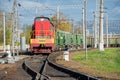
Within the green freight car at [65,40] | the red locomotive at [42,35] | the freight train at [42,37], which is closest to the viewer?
the freight train at [42,37]

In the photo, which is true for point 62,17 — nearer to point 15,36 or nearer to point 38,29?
point 38,29

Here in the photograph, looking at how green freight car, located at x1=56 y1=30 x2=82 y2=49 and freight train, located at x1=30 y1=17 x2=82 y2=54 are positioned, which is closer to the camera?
freight train, located at x1=30 y1=17 x2=82 y2=54

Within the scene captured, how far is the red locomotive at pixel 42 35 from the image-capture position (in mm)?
41406

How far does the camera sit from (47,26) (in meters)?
42.2

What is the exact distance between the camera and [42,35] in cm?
4212

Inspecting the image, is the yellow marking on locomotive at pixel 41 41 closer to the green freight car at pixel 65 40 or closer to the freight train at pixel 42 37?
the freight train at pixel 42 37

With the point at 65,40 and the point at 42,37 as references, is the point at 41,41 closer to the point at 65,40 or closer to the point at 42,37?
the point at 42,37

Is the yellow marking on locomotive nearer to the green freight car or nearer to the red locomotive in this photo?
the red locomotive

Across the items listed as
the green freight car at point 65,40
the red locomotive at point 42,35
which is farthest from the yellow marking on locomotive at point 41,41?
the green freight car at point 65,40

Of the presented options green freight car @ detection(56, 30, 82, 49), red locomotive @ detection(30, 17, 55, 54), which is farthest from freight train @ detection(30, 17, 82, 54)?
green freight car @ detection(56, 30, 82, 49)

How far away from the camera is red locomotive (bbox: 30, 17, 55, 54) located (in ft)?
136

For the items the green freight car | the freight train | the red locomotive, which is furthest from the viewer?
the green freight car

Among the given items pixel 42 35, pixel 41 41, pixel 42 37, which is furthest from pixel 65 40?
pixel 41 41

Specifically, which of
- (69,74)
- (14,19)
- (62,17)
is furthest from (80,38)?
(69,74)
